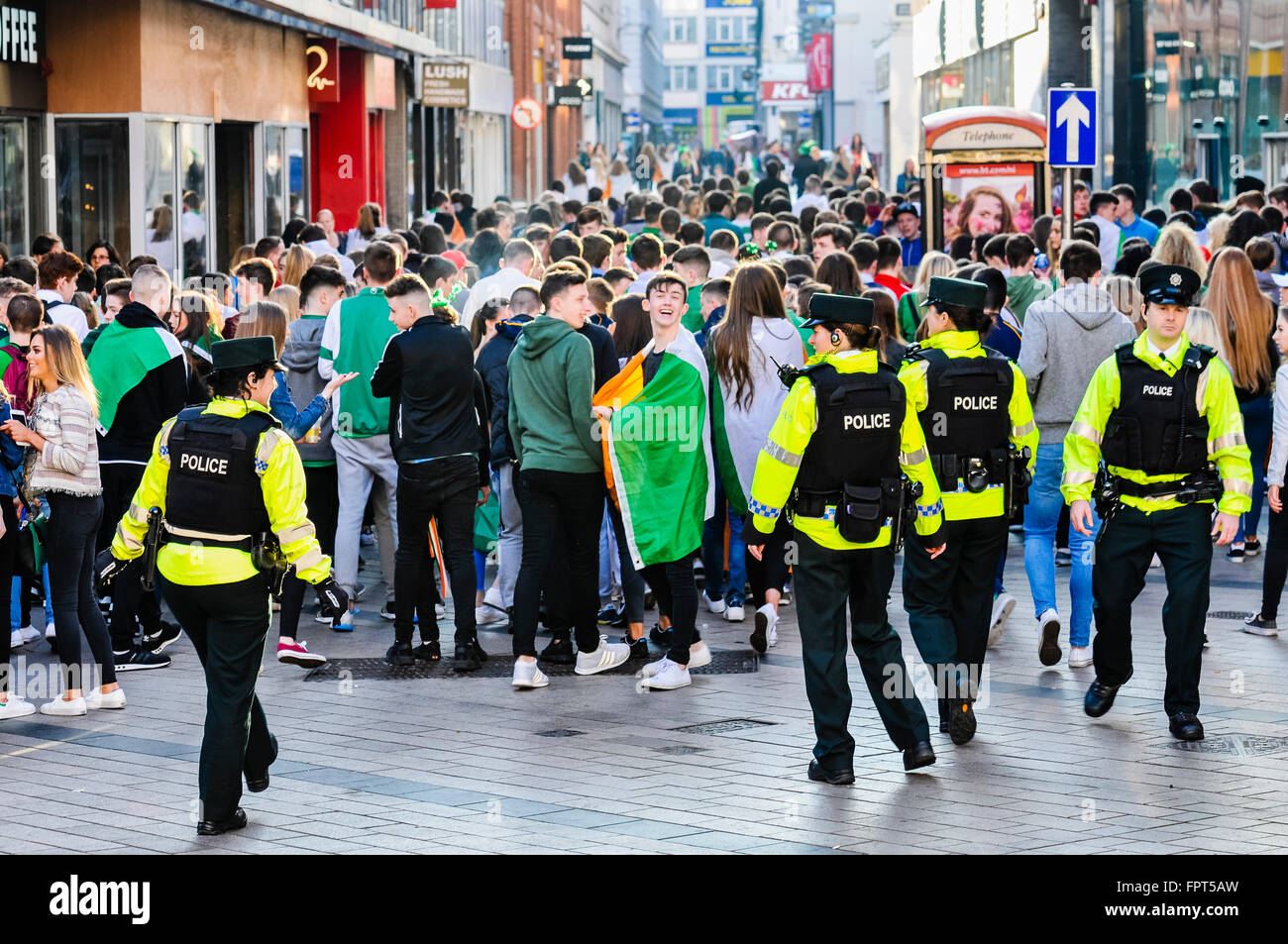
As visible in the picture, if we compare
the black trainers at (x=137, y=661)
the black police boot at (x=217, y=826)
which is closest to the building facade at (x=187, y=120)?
the black trainers at (x=137, y=661)

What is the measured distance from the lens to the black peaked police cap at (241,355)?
6.76 metres

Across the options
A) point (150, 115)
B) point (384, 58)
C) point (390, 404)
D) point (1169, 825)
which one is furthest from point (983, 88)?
point (1169, 825)

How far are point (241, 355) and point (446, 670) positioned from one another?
3269 mm

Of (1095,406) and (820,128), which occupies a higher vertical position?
(820,128)

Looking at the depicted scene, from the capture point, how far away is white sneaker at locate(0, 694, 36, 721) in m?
8.63

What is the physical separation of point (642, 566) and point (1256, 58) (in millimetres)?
17357

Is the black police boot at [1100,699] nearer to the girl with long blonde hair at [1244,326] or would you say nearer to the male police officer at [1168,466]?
→ the male police officer at [1168,466]

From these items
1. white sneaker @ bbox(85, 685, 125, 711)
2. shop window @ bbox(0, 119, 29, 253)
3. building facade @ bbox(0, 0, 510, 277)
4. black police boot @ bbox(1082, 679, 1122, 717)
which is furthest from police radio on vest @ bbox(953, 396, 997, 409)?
building facade @ bbox(0, 0, 510, 277)

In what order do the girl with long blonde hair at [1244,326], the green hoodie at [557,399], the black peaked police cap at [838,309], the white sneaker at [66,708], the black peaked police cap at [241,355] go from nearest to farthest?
the black peaked police cap at [241,355] → the black peaked police cap at [838,309] → the white sneaker at [66,708] → the green hoodie at [557,399] → the girl with long blonde hair at [1244,326]

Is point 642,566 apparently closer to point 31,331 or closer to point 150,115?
point 31,331

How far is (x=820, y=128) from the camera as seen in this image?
85500 mm

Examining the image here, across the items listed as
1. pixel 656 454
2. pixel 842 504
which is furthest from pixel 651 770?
pixel 656 454

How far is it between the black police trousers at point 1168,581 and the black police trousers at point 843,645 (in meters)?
1.06

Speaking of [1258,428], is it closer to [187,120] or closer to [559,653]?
[559,653]
